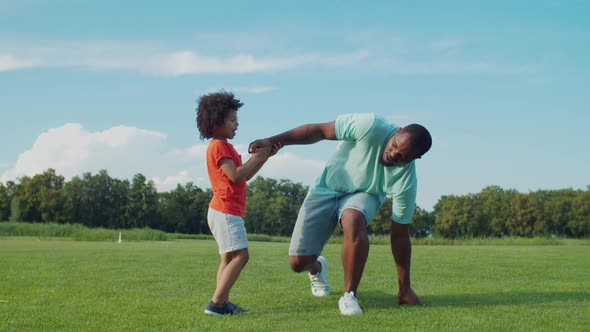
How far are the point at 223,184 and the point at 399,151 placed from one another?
1366 mm

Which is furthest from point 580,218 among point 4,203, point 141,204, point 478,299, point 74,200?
point 478,299

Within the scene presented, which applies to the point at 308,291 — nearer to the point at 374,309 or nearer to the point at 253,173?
the point at 374,309

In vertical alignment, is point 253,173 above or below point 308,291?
above

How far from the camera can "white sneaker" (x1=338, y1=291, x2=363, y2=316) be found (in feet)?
14.3

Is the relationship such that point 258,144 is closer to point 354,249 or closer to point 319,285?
point 354,249

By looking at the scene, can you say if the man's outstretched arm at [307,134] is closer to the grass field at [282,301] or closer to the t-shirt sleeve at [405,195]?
the t-shirt sleeve at [405,195]

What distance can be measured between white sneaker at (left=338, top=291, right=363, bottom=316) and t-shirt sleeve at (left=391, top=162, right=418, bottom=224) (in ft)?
2.93

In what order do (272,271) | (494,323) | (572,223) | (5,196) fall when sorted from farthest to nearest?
1. (5,196)
2. (572,223)
3. (272,271)
4. (494,323)

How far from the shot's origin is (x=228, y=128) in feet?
15.6

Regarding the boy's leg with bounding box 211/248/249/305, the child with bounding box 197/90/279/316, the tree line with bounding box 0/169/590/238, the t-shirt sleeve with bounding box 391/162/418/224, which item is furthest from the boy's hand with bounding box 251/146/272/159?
the tree line with bounding box 0/169/590/238

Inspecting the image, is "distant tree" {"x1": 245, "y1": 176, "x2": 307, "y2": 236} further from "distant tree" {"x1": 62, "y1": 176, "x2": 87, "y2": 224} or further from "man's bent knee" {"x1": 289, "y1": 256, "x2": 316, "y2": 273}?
"man's bent knee" {"x1": 289, "y1": 256, "x2": 316, "y2": 273}

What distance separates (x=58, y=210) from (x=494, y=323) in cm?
7798

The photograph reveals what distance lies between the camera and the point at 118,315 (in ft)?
14.6

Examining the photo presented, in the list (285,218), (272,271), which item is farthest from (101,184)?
(272,271)
